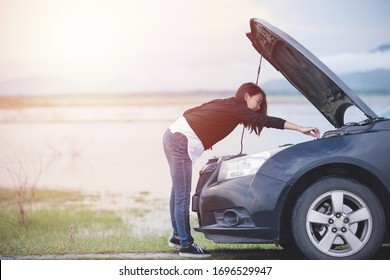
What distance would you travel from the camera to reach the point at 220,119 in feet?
17.1

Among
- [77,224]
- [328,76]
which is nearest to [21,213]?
[77,224]

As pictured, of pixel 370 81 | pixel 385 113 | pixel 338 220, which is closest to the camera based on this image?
pixel 338 220

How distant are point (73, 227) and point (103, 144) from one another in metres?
0.67

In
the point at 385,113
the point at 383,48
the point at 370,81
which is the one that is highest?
the point at 383,48

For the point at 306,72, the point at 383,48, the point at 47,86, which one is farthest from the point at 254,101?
the point at 47,86

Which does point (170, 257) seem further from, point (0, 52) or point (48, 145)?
point (0, 52)

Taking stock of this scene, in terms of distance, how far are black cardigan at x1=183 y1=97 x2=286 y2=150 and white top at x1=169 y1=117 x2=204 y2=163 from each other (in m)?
0.03

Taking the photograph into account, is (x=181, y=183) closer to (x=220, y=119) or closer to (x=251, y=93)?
(x=220, y=119)

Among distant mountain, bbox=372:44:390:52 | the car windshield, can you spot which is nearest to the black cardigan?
the car windshield

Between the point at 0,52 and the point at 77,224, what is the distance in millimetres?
1465

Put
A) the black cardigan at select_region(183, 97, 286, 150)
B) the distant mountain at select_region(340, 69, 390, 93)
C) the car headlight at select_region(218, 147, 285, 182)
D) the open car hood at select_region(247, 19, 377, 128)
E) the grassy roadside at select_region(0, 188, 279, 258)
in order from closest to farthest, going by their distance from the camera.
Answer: the car headlight at select_region(218, 147, 285, 182) < the open car hood at select_region(247, 19, 377, 128) < the black cardigan at select_region(183, 97, 286, 150) < the distant mountain at select_region(340, 69, 390, 93) < the grassy roadside at select_region(0, 188, 279, 258)

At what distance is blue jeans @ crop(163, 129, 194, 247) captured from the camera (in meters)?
5.21

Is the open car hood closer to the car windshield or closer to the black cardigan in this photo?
the car windshield

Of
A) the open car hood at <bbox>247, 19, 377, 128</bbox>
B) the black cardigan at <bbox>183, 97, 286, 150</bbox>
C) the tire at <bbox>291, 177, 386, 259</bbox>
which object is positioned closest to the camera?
the tire at <bbox>291, 177, 386, 259</bbox>
